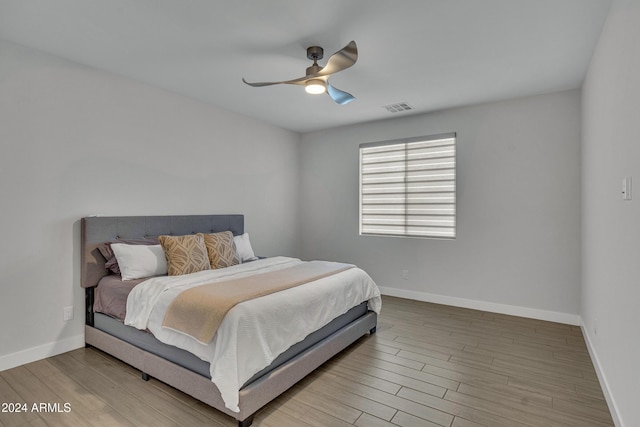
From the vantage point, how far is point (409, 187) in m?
4.79

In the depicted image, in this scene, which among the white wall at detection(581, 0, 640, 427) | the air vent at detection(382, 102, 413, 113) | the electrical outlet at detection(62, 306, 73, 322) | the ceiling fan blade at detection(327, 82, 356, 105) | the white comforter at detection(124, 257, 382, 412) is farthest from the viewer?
the air vent at detection(382, 102, 413, 113)

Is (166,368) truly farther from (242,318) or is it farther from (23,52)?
(23,52)

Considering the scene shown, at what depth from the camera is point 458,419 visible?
2045 millimetres

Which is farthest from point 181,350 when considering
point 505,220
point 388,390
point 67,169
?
point 505,220

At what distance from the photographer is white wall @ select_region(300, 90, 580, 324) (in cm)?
371

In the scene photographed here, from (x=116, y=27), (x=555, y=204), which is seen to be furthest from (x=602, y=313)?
(x=116, y=27)

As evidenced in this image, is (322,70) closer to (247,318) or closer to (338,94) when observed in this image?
(338,94)

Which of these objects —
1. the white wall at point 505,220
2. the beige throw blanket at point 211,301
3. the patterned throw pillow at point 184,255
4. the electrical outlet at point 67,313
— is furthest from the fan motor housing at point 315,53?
the electrical outlet at point 67,313

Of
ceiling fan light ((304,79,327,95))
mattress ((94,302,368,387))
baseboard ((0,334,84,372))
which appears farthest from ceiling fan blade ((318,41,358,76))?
baseboard ((0,334,84,372))

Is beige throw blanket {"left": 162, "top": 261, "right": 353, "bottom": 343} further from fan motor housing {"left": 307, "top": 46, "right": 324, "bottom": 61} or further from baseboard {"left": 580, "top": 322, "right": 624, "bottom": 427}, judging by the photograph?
baseboard {"left": 580, "top": 322, "right": 624, "bottom": 427}

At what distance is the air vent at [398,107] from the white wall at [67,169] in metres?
2.31

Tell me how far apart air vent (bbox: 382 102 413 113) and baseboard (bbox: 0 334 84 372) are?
4249 millimetres

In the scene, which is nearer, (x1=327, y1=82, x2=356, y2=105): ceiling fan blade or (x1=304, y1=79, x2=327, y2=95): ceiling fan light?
(x1=304, y1=79, x2=327, y2=95): ceiling fan light

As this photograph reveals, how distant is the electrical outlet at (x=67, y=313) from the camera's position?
2957 millimetres
